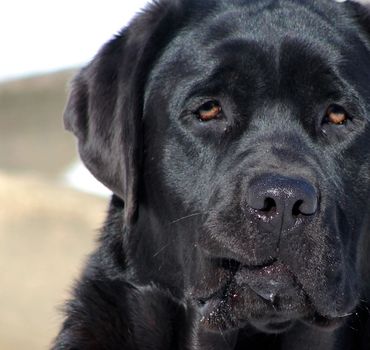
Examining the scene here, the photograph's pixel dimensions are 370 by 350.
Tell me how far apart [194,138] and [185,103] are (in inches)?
6.1

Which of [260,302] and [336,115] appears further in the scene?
[336,115]

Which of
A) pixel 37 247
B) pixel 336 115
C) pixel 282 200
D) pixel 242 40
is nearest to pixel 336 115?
pixel 336 115

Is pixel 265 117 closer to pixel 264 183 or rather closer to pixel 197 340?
pixel 264 183

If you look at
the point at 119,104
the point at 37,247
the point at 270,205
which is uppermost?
the point at 270,205

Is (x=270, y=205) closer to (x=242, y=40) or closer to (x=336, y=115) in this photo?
(x=336, y=115)

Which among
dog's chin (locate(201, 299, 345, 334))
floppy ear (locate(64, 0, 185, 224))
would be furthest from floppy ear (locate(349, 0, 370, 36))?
dog's chin (locate(201, 299, 345, 334))

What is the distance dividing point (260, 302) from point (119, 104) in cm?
106

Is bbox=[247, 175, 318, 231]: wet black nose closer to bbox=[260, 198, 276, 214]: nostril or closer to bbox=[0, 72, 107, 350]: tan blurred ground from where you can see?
bbox=[260, 198, 276, 214]: nostril

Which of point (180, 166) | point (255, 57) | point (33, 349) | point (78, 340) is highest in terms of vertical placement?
point (255, 57)

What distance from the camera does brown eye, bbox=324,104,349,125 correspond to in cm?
444

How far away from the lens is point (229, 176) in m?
4.25

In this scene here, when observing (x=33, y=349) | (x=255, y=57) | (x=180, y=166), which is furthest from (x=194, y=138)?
(x=33, y=349)

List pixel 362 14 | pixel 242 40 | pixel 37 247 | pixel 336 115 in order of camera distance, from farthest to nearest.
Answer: pixel 37 247
pixel 362 14
pixel 242 40
pixel 336 115

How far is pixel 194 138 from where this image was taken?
14.7 feet
